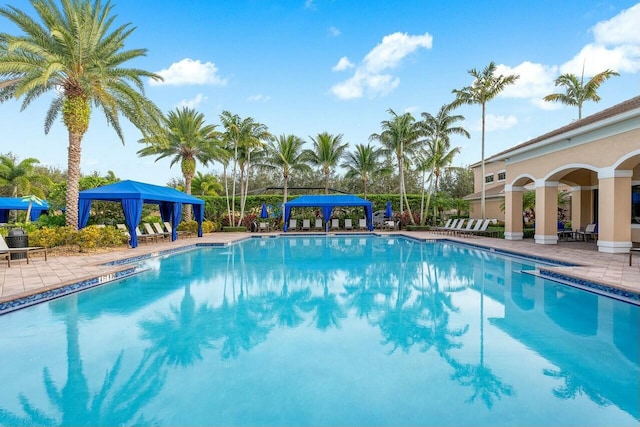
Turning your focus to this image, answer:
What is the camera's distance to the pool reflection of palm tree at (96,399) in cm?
279

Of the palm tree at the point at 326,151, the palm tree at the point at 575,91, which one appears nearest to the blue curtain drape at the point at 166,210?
the palm tree at the point at 326,151

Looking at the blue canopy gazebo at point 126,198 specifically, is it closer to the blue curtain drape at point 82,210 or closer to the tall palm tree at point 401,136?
the blue curtain drape at point 82,210

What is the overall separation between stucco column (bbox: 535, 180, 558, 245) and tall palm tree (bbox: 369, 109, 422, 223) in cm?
1132

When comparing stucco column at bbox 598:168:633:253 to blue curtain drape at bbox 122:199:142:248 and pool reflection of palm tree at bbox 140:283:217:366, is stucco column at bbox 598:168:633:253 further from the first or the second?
blue curtain drape at bbox 122:199:142:248

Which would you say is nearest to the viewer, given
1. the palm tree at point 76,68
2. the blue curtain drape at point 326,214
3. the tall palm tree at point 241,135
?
the palm tree at point 76,68

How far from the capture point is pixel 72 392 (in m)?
3.23

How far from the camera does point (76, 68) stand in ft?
40.6

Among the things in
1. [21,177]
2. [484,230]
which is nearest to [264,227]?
[484,230]

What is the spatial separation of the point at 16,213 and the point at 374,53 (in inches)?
1152

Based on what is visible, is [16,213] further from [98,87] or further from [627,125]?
[627,125]

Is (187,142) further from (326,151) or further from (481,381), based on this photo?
(481,381)

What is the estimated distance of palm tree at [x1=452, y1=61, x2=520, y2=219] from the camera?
19547 mm

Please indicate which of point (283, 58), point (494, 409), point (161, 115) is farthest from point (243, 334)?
point (283, 58)

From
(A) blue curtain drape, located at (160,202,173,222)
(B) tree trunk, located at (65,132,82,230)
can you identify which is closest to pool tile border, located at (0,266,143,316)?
(B) tree trunk, located at (65,132,82,230)
